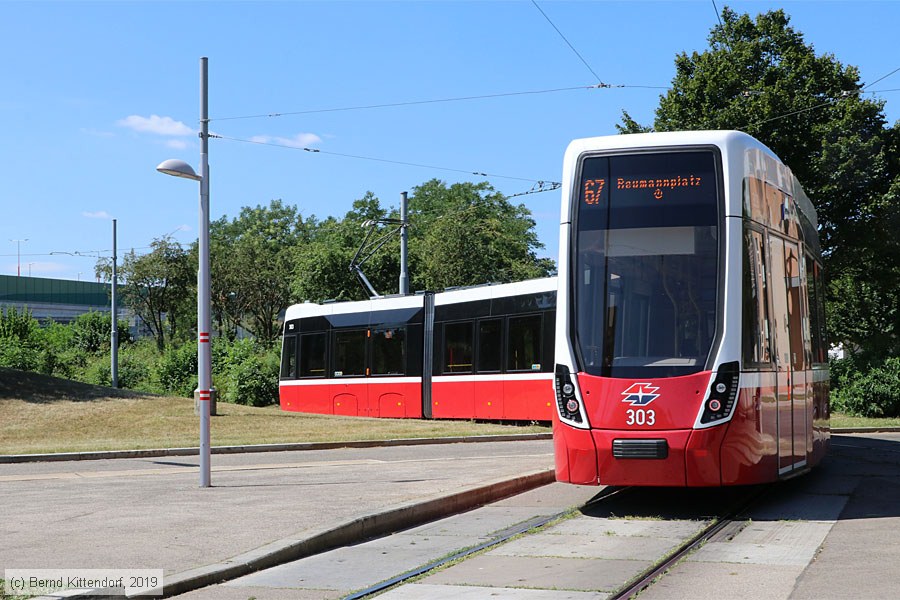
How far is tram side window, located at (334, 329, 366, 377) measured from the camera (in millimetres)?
30797

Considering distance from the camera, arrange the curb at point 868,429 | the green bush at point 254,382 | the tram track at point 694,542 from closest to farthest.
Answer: the tram track at point 694,542, the curb at point 868,429, the green bush at point 254,382

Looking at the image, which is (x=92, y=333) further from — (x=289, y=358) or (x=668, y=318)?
(x=668, y=318)

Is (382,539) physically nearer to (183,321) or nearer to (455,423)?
(455,423)

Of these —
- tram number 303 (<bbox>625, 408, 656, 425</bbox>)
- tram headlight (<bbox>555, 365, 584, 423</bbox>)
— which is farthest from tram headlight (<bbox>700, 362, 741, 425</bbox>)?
tram headlight (<bbox>555, 365, 584, 423</bbox>)

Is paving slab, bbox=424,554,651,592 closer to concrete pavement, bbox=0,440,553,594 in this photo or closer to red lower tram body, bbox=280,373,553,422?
concrete pavement, bbox=0,440,553,594

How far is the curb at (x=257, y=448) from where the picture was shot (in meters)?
19.8

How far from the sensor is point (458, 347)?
27859 mm

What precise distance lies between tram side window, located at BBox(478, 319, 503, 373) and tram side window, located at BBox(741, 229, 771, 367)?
15055mm

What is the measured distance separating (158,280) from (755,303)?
2049 inches

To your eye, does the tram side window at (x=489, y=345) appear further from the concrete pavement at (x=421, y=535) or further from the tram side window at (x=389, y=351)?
the concrete pavement at (x=421, y=535)

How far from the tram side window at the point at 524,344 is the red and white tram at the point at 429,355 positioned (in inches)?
0.9

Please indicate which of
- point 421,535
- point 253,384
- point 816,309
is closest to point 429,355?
point 816,309

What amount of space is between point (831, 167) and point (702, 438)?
26.0 meters

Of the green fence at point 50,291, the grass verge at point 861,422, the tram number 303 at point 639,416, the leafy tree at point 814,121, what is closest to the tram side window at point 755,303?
the tram number 303 at point 639,416
